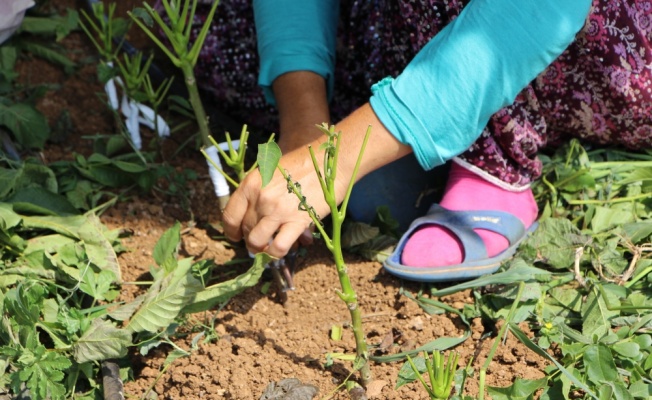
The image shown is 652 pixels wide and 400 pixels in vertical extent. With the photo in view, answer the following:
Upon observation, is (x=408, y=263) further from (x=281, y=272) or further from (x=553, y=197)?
(x=553, y=197)

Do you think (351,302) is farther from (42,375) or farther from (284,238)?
(42,375)

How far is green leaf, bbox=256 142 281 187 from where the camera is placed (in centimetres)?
125

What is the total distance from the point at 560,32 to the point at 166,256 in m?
0.83

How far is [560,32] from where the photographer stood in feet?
4.80

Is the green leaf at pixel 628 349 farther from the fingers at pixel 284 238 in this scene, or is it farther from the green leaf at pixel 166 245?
the green leaf at pixel 166 245

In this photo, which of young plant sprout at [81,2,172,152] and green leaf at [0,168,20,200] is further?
young plant sprout at [81,2,172,152]

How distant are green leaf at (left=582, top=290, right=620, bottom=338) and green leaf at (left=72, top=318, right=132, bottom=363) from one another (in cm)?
79

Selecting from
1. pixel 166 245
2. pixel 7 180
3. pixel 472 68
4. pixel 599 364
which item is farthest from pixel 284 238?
pixel 7 180

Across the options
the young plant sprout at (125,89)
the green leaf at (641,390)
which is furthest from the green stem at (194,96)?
the green leaf at (641,390)

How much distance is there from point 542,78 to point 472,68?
319 millimetres

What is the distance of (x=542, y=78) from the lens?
1.74 meters

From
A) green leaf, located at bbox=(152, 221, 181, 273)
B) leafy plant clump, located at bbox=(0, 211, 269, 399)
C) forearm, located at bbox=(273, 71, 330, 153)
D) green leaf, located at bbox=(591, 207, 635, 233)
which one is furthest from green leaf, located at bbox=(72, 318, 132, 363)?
green leaf, located at bbox=(591, 207, 635, 233)

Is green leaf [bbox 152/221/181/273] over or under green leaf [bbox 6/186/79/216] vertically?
under

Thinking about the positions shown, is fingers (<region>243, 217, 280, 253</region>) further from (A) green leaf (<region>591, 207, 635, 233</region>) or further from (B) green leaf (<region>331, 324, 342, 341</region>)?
(A) green leaf (<region>591, 207, 635, 233</region>)
